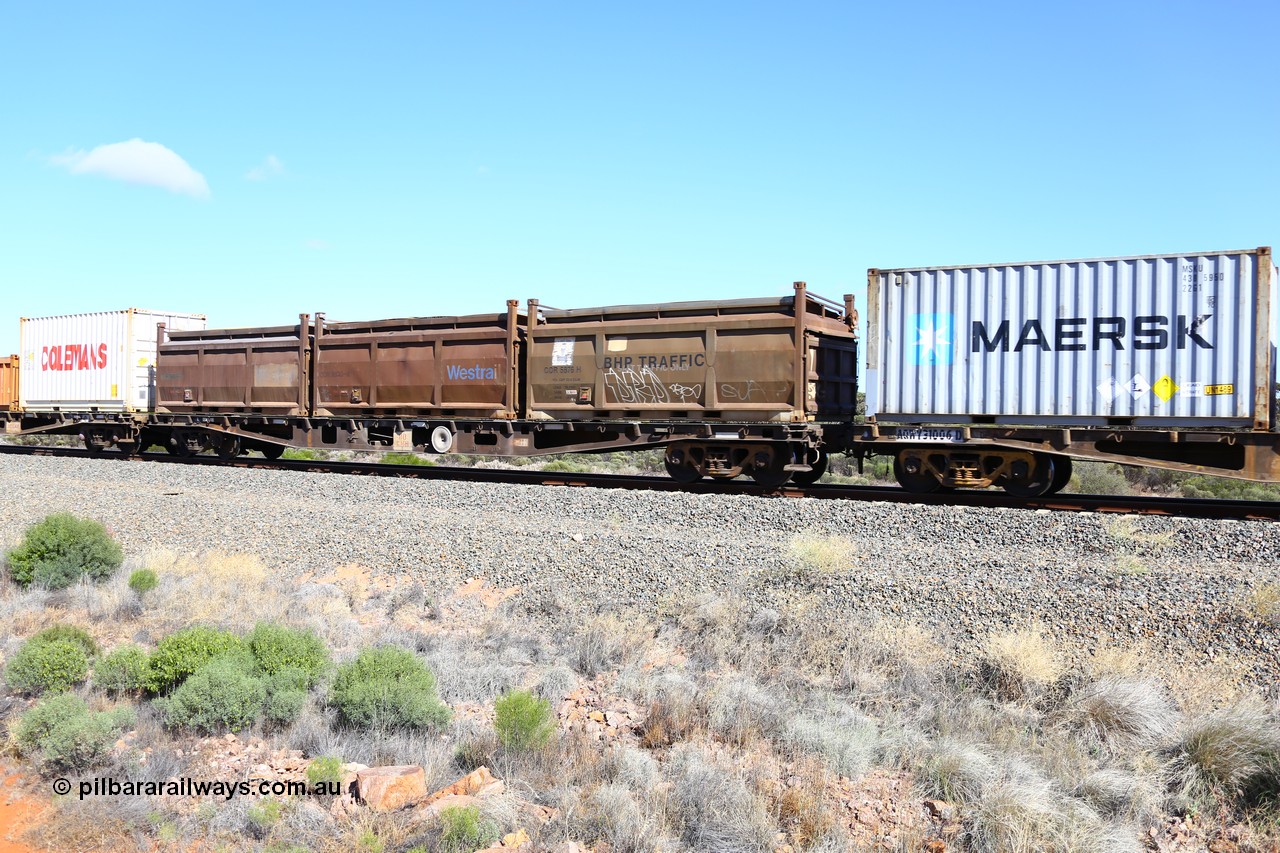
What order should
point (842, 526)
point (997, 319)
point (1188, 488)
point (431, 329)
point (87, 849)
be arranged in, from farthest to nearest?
point (1188, 488), point (431, 329), point (997, 319), point (842, 526), point (87, 849)

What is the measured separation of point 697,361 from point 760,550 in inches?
231

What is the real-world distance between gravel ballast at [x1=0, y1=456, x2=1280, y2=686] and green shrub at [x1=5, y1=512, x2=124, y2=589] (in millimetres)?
1252

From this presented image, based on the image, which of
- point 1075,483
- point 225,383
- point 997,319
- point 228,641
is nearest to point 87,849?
point 228,641

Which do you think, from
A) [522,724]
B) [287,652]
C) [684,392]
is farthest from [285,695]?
[684,392]

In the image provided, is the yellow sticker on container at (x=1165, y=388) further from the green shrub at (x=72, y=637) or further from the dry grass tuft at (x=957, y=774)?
the green shrub at (x=72, y=637)

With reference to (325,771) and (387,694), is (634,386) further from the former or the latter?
(325,771)

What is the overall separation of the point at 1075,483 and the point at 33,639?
19498 millimetres

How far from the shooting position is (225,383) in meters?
21.5

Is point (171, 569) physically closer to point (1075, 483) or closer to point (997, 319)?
point (997, 319)

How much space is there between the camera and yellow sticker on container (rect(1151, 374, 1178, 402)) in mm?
12047

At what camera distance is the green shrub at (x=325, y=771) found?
5199 millimetres

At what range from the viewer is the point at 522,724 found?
5660 millimetres

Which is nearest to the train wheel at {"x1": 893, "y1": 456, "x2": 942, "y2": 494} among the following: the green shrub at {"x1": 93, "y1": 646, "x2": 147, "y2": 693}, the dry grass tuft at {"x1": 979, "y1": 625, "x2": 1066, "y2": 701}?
the dry grass tuft at {"x1": 979, "y1": 625, "x2": 1066, "y2": 701}

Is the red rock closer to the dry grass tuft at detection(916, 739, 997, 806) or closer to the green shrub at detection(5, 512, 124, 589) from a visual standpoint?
the dry grass tuft at detection(916, 739, 997, 806)
